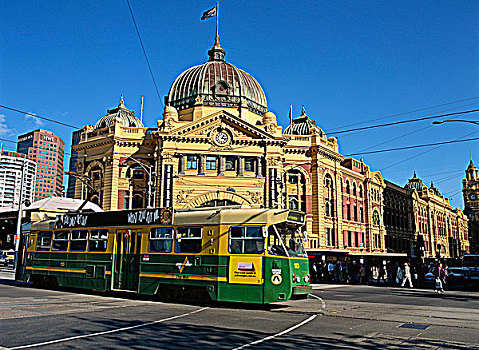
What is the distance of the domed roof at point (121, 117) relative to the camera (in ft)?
186

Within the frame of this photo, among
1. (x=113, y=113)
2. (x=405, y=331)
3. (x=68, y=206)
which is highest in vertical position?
(x=113, y=113)

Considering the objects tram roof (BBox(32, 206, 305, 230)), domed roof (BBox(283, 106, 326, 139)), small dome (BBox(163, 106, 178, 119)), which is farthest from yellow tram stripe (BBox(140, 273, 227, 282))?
domed roof (BBox(283, 106, 326, 139))

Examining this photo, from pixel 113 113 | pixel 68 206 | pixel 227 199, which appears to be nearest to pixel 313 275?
pixel 227 199

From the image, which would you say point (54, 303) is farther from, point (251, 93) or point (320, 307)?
point (251, 93)

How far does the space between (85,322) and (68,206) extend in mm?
32589

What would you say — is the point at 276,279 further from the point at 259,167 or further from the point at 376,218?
the point at 376,218

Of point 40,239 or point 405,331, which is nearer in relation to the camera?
point 405,331

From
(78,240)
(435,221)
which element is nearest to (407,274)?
(78,240)

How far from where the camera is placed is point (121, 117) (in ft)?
188

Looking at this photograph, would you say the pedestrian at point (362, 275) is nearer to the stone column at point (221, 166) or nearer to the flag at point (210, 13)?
the stone column at point (221, 166)

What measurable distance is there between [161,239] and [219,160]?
2995 cm

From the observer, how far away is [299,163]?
175 ft

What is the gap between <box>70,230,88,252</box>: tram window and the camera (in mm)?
20141

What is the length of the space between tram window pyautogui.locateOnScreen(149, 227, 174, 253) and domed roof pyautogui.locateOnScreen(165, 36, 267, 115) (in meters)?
37.2
